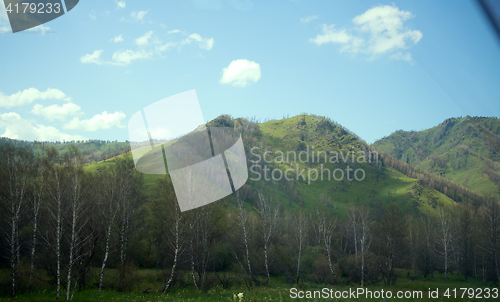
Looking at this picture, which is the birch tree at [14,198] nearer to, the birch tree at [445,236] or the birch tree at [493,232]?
the birch tree at [493,232]

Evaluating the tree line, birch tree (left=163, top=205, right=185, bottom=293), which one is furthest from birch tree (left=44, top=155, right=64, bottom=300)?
birch tree (left=163, top=205, right=185, bottom=293)

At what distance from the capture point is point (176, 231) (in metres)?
23.3

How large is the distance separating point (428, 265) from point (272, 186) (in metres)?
117

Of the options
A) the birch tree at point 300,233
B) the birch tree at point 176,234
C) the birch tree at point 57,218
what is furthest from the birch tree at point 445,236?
the birch tree at point 57,218

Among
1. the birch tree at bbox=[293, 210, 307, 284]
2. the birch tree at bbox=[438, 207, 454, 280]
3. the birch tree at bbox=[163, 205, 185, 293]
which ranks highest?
the birch tree at bbox=[163, 205, 185, 293]

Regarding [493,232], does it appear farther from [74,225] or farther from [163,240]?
[74,225]

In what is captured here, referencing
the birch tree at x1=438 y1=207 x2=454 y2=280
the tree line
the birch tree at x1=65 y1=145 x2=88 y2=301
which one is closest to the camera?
the birch tree at x1=65 y1=145 x2=88 y2=301

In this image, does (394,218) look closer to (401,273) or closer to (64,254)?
(401,273)

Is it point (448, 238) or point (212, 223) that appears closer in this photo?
point (212, 223)

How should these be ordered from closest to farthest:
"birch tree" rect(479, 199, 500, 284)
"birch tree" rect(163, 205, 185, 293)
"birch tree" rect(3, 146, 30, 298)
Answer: "birch tree" rect(3, 146, 30, 298), "birch tree" rect(163, 205, 185, 293), "birch tree" rect(479, 199, 500, 284)

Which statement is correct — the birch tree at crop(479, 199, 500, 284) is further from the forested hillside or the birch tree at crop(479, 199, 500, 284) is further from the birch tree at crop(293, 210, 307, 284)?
the birch tree at crop(293, 210, 307, 284)

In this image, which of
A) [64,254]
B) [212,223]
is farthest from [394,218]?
[64,254]

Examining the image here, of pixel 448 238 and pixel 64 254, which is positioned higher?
pixel 64 254

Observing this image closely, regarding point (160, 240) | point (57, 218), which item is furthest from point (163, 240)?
point (160, 240)
